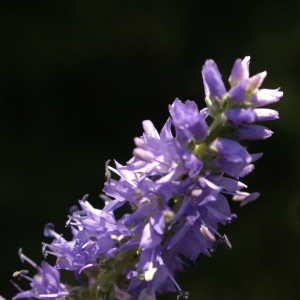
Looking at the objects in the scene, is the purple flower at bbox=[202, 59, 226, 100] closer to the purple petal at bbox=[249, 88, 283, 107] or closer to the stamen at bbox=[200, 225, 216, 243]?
the purple petal at bbox=[249, 88, 283, 107]

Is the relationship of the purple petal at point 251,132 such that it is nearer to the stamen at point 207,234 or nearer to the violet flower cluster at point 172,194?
the violet flower cluster at point 172,194

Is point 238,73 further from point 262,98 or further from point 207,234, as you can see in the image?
point 207,234

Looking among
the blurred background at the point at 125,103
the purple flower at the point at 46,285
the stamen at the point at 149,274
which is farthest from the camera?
the blurred background at the point at 125,103

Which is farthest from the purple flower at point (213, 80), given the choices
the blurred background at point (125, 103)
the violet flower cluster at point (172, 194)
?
the blurred background at point (125, 103)

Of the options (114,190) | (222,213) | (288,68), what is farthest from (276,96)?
(288,68)

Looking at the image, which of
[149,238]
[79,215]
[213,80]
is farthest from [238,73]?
[79,215]

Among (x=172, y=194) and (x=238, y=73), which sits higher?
(x=238, y=73)
